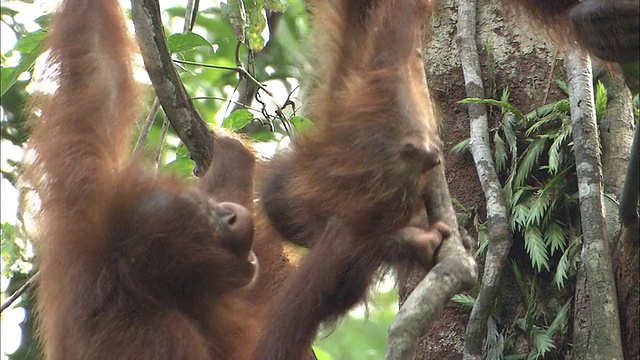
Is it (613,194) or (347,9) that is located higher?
(347,9)

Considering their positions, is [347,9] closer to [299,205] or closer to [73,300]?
[299,205]

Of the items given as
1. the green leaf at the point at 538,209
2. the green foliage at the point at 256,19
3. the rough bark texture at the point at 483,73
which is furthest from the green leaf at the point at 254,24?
A: the green leaf at the point at 538,209

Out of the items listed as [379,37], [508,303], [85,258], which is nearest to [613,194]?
[508,303]

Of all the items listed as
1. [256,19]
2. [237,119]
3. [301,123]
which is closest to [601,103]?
[301,123]

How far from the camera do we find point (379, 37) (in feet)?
7.61

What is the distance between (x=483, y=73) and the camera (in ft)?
10.0

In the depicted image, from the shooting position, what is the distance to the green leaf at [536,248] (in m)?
2.64

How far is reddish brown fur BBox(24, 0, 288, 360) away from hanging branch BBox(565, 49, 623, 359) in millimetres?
930

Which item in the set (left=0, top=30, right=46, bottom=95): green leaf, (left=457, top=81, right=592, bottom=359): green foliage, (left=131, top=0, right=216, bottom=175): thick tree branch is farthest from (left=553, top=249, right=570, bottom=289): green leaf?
(left=0, top=30, right=46, bottom=95): green leaf

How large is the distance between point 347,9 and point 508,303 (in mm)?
1012

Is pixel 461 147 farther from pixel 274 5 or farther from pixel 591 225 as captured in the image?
pixel 274 5

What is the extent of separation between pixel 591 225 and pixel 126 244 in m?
1.28

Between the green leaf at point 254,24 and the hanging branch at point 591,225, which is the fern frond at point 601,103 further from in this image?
the green leaf at point 254,24

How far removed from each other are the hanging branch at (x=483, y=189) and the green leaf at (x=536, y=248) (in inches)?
2.2
